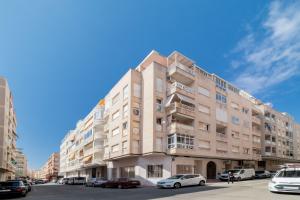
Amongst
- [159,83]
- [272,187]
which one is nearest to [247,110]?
[159,83]

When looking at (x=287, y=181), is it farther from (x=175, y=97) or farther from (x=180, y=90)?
(x=180, y=90)

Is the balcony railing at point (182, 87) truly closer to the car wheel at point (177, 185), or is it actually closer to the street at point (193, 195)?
the car wheel at point (177, 185)

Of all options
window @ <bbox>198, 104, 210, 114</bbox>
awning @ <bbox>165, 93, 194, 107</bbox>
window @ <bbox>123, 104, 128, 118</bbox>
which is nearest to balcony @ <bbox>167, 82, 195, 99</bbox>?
awning @ <bbox>165, 93, 194, 107</bbox>

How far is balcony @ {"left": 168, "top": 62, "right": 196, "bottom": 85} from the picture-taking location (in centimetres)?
3828

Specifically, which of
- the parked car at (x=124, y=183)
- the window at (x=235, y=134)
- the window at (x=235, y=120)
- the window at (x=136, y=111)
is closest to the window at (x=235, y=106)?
the window at (x=235, y=120)

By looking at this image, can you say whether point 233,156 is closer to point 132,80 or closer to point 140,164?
point 140,164

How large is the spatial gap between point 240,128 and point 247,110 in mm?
5274

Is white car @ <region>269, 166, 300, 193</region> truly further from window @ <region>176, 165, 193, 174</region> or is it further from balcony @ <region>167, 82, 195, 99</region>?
balcony @ <region>167, 82, 195, 99</region>

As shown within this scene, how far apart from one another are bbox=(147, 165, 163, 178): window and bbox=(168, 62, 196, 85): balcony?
40.0ft

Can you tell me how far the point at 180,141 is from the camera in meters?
35.7

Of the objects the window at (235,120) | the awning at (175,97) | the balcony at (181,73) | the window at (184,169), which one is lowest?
the window at (184,169)

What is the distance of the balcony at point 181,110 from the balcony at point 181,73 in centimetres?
425

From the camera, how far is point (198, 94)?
40.7 m

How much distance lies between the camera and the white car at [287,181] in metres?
15.4
